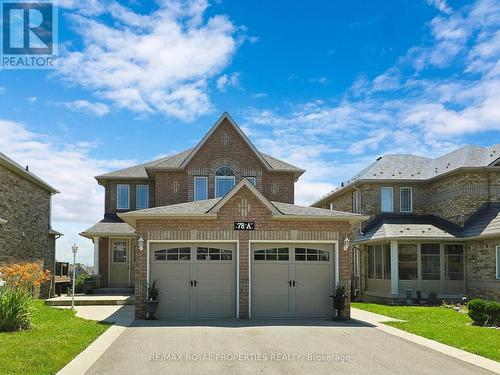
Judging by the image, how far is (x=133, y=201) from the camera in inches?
1174

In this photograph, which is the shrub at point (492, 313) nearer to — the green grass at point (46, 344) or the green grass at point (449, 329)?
the green grass at point (449, 329)

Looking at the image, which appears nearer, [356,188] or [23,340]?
[23,340]

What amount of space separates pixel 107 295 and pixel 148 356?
51.4ft

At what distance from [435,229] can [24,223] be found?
62.9 feet

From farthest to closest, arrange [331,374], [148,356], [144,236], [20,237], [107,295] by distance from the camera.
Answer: [107,295]
[20,237]
[144,236]
[148,356]
[331,374]

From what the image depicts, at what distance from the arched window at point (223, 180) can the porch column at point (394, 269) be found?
8.23m

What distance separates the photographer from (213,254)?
60.5ft

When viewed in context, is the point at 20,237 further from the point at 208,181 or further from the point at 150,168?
the point at 208,181

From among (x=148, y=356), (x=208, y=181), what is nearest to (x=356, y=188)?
(x=208, y=181)

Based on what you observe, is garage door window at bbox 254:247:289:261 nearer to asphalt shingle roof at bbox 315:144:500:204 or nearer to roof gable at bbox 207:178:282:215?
roof gable at bbox 207:178:282:215

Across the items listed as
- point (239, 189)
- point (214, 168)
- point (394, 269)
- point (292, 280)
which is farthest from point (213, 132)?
point (394, 269)

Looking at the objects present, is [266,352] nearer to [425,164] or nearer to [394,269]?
[394,269]

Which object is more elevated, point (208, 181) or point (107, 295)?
point (208, 181)

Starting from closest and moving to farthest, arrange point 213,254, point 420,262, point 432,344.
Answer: point 432,344, point 213,254, point 420,262
